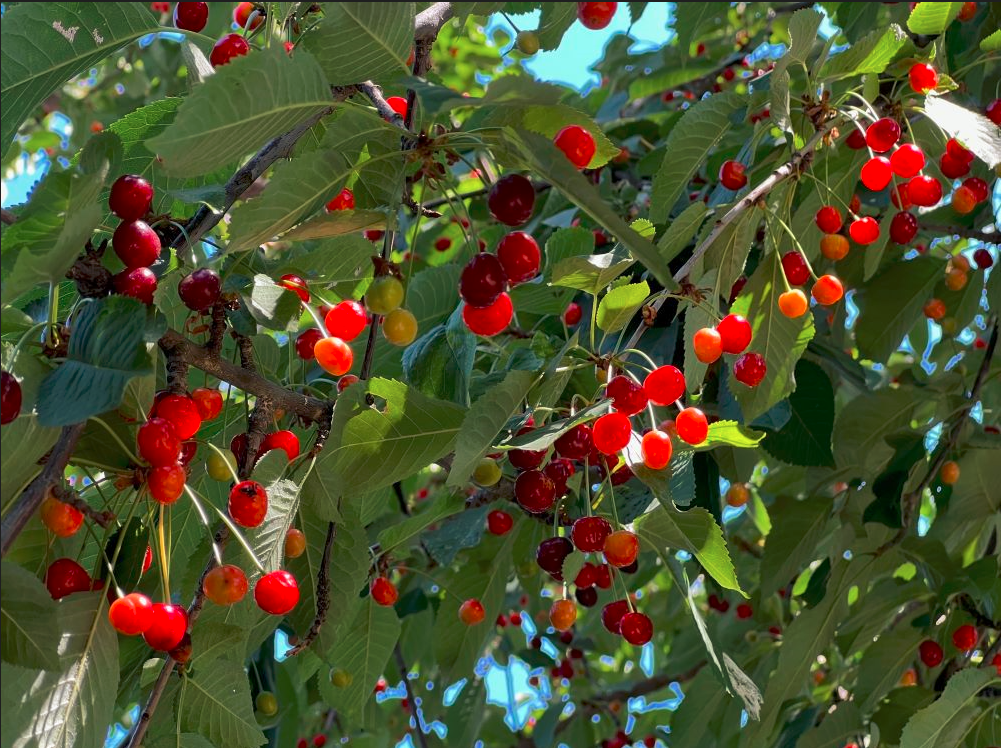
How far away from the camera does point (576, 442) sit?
5.76 ft

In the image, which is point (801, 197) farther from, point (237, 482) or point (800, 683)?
point (237, 482)

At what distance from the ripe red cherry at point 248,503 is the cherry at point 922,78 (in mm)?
1527

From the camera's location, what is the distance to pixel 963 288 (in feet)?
11.0

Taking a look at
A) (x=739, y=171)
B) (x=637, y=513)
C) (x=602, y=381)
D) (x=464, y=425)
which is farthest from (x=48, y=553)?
(x=739, y=171)

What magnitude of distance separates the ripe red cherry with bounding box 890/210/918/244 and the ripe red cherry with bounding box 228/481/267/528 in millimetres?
1693

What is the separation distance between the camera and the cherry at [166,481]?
136cm

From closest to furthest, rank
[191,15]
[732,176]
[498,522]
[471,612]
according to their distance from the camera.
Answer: [191,15] → [732,176] → [471,612] → [498,522]

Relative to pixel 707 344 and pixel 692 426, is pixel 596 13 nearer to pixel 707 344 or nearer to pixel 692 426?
pixel 707 344

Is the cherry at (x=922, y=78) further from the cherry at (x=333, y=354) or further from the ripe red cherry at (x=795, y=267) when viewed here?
the cherry at (x=333, y=354)

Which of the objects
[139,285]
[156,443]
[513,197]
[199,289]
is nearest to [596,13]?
[513,197]

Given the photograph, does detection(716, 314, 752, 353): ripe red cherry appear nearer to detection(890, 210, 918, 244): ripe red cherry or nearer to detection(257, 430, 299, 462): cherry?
detection(257, 430, 299, 462): cherry

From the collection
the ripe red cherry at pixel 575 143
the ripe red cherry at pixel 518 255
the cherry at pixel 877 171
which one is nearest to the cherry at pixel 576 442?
the ripe red cherry at pixel 518 255

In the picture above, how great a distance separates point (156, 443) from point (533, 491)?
2.22 ft

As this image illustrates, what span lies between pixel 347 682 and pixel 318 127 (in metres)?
1.19
